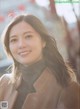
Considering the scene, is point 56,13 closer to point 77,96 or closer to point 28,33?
point 28,33

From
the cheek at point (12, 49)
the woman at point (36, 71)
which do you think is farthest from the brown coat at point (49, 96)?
the cheek at point (12, 49)

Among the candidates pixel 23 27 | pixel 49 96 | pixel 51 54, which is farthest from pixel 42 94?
pixel 23 27

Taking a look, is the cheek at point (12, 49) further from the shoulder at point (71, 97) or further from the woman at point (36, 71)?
the shoulder at point (71, 97)

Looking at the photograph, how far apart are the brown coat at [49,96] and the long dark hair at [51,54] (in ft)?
0.09

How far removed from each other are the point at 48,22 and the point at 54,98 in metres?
0.34

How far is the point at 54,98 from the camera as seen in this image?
142 centimetres

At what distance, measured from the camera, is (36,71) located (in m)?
1.45

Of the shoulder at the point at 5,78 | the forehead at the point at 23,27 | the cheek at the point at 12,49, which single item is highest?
the forehead at the point at 23,27

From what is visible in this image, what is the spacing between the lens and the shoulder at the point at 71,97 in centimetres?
139

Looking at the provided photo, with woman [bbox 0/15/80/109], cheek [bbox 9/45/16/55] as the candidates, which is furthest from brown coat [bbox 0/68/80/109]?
cheek [bbox 9/45/16/55]

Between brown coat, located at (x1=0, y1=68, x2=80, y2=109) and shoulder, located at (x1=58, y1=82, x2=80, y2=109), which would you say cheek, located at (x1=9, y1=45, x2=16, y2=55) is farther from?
shoulder, located at (x1=58, y1=82, x2=80, y2=109)

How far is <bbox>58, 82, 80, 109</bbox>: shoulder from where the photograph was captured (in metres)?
1.39

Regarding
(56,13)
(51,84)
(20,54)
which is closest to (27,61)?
(20,54)

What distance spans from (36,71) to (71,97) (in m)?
0.20
